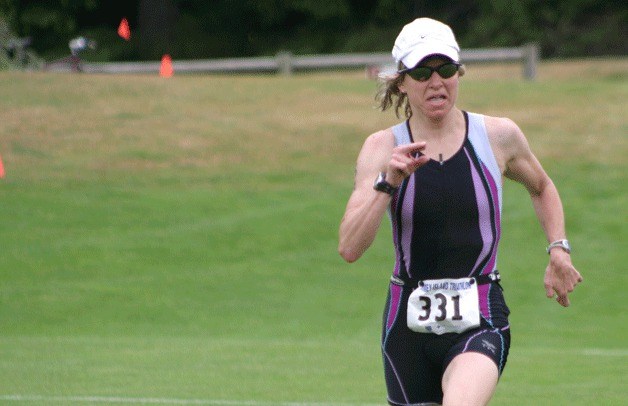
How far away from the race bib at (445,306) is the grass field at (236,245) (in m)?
3.94

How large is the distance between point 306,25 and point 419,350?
39.6 m

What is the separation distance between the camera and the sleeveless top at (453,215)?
5.36 metres

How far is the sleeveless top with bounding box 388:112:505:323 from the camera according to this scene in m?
5.36

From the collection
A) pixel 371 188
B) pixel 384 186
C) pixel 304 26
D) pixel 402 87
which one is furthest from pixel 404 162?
pixel 304 26

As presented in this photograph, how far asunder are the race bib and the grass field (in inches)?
Result: 155

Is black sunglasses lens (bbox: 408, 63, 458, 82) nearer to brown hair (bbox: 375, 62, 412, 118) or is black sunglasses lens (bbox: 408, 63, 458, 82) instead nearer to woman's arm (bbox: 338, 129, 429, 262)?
brown hair (bbox: 375, 62, 412, 118)

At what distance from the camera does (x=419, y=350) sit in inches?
217

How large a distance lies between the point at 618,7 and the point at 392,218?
128 ft

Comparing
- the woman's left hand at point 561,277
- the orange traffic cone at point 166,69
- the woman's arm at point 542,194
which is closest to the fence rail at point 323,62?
the orange traffic cone at point 166,69

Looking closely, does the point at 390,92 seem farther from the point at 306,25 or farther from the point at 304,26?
the point at 304,26

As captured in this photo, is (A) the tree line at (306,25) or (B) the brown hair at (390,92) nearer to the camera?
(B) the brown hair at (390,92)

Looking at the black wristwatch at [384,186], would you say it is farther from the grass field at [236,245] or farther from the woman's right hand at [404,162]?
the grass field at [236,245]

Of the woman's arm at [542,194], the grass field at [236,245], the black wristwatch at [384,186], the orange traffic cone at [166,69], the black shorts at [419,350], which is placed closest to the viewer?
the black wristwatch at [384,186]

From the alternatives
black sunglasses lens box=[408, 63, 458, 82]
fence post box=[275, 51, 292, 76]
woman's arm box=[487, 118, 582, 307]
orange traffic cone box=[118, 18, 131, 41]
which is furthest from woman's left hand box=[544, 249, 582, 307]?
orange traffic cone box=[118, 18, 131, 41]
